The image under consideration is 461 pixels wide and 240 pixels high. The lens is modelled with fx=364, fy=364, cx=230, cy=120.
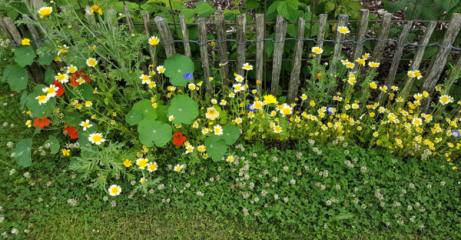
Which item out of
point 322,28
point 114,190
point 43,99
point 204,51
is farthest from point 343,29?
point 43,99

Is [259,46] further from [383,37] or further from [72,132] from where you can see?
[72,132]

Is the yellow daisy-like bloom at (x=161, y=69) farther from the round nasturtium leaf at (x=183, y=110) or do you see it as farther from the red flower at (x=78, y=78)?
the red flower at (x=78, y=78)

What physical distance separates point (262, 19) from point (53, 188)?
7.05 ft

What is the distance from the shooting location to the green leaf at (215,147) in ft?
9.39

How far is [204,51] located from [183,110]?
535 millimetres

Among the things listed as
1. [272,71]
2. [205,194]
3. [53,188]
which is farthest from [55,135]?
[272,71]

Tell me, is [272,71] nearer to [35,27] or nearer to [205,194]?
[205,194]

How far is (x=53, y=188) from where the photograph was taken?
2957 millimetres

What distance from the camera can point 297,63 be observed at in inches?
122

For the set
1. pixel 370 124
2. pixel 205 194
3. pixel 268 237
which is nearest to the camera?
pixel 268 237

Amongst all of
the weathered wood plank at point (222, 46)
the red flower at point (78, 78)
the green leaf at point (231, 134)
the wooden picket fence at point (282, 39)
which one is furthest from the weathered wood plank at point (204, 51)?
the red flower at point (78, 78)

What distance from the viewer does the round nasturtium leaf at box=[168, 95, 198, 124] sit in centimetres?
280

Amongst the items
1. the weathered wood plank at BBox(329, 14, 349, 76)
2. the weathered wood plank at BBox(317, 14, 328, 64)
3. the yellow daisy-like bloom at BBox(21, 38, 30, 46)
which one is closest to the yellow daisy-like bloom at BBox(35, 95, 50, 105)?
the yellow daisy-like bloom at BBox(21, 38, 30, 46)

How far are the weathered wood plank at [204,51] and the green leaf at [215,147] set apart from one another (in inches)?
22.2
